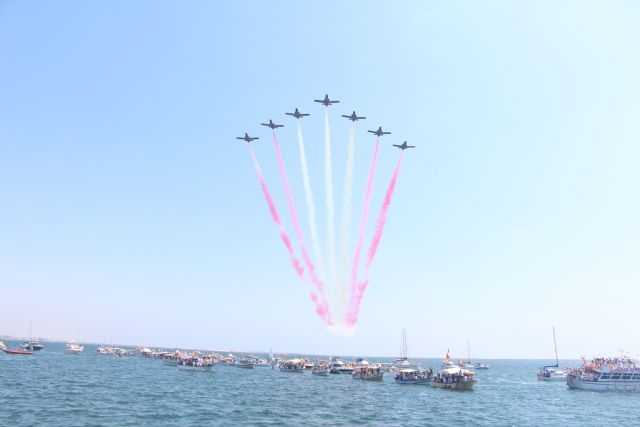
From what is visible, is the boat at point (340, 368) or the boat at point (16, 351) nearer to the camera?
the boat at point (340, 368)

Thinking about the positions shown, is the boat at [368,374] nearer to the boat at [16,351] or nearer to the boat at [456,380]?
the boat at [456,380]

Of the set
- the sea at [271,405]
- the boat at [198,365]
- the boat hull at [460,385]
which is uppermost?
the boat at [198,365]

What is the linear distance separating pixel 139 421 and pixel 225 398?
22341 millimetres

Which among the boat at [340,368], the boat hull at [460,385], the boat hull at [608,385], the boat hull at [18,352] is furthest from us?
the boat hull at [18,352]

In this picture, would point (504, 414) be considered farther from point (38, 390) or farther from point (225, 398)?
point (38, 390)

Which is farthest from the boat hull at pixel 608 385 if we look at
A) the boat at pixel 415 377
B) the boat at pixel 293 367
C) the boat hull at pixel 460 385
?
the boat at pixel 293 367

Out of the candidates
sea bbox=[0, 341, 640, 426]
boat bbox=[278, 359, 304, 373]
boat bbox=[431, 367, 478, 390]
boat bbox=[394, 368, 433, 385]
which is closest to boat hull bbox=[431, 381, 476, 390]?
boat bbox=[431, 367, 478, 390]

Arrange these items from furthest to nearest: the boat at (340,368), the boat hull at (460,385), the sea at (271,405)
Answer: the boat at (340,368) < the boat hull at (460,385) < the sea at (271,405)

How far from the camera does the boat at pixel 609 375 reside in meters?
90.7

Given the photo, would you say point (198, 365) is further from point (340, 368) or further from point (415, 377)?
point (415, 377)

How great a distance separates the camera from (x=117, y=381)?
84875mm

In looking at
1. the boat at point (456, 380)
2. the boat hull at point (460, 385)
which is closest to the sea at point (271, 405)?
the boat hull at point (460, 385)

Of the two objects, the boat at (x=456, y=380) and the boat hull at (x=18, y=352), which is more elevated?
the boat hull at (x=18, y=352)

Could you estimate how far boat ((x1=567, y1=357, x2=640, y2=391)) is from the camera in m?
90.7
